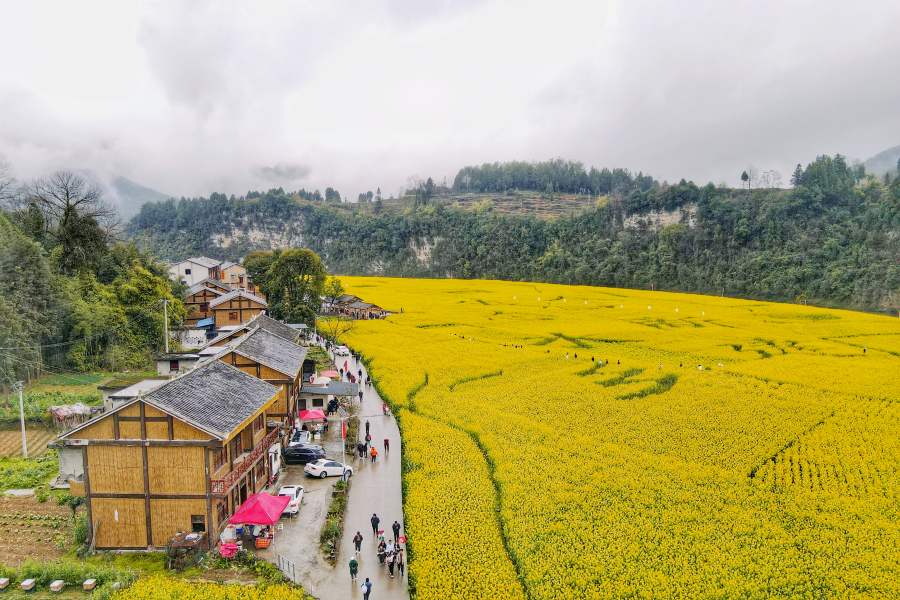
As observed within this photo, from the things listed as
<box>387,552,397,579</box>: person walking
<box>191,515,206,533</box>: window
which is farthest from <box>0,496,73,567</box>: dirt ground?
<box>387,552,397,579</box>: person walking

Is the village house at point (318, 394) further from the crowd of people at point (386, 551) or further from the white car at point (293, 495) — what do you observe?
the crowd of people at point (386, 551)

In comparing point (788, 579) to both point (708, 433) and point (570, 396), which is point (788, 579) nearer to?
point (708, 433)

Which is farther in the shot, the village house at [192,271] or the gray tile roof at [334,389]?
the village house at [192,271]

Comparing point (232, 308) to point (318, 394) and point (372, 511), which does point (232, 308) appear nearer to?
point (318, 394)

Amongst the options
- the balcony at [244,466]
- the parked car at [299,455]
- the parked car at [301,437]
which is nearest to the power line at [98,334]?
the parked car at [301,437]

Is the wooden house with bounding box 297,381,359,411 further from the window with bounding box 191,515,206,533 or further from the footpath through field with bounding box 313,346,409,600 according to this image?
the window with bounding box 191,515,206,533

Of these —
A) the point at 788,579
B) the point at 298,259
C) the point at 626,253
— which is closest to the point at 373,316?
the point at 298,259
